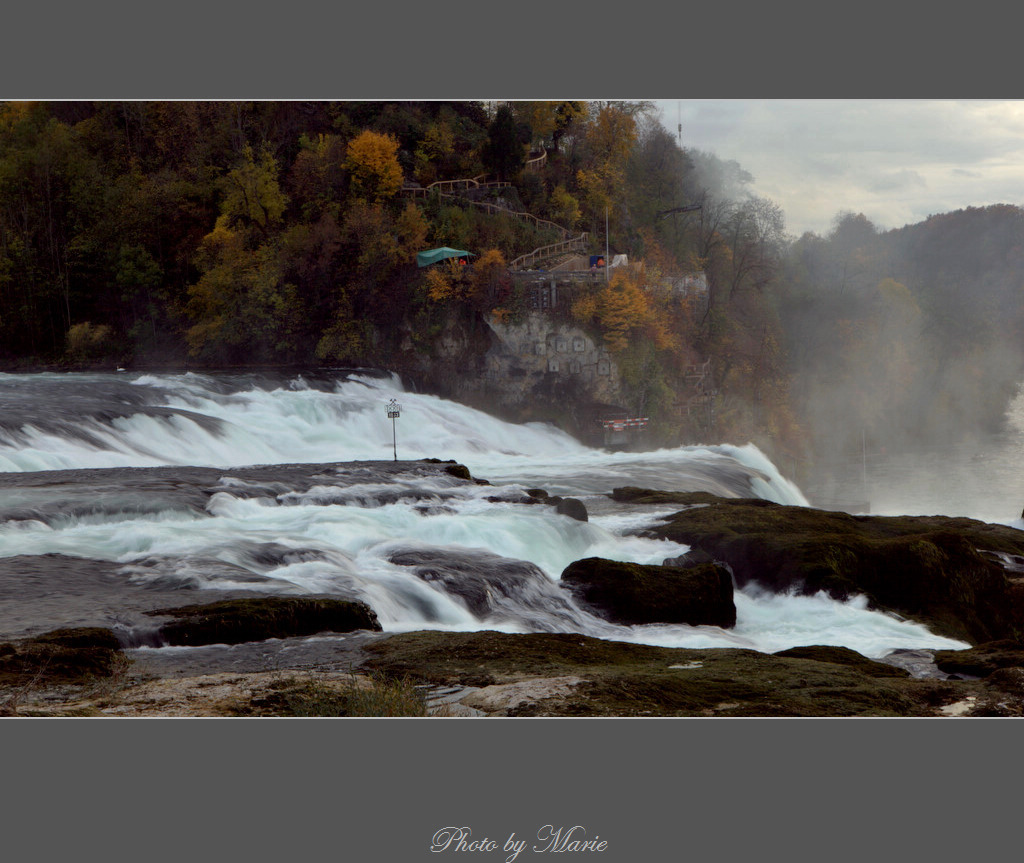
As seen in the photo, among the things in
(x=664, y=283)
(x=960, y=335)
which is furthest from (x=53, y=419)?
(x=960, y=335)

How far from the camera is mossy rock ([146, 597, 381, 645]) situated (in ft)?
31.8

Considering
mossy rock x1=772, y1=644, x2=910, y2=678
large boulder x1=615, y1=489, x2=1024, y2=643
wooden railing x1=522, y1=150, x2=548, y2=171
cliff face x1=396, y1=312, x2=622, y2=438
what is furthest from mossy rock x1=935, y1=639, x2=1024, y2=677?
wooden railing x1=522, y1=150, x2=548, y2=171

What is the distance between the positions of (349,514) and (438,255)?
2364 centimetres

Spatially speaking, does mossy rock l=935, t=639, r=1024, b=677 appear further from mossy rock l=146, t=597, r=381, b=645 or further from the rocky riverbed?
mossy rock l=146, t=597, r=381, b=645

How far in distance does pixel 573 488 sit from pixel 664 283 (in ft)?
67.9

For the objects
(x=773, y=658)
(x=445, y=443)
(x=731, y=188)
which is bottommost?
(x=773, y=658)

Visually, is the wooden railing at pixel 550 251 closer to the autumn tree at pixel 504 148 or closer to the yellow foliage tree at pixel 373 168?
the autumn tree at pixel 504 148

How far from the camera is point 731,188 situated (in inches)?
1887

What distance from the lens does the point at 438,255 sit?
1499 inches

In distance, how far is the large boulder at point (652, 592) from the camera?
506 inches

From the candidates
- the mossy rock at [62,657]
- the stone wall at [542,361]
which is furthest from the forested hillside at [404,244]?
the mossy rock at [62,657]

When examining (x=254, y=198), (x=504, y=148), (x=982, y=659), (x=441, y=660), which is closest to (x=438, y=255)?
(x=504, y=148)

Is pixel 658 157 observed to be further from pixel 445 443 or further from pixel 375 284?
pixel 445 443

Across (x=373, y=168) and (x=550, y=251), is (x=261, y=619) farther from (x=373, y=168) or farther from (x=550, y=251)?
(x=373, y=168)
